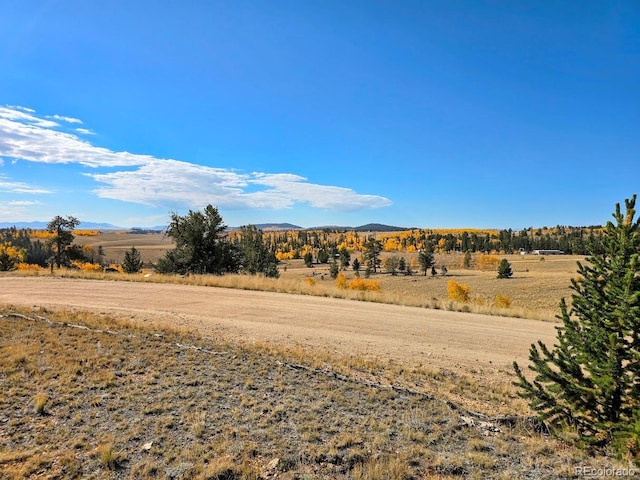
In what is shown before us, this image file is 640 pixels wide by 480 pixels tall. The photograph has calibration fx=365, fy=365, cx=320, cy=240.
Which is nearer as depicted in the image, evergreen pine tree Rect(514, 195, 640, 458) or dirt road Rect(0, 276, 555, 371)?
evergreen pine tree Rect(514, 195, 640, 458)

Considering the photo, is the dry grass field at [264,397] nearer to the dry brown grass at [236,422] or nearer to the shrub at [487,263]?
the dry brown grass at [236,422]

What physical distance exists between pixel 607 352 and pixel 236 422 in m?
5.21

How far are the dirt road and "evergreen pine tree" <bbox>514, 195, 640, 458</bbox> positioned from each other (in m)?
3.74

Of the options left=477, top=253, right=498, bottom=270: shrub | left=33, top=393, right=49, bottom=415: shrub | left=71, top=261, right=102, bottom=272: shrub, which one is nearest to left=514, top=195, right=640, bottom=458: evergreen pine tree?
left=33, top=393, right=49, bottom=415: shrub

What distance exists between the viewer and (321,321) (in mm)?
12359

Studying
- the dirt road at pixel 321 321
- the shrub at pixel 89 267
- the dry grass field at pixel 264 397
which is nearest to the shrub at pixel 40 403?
the dry grass field at pixel 264 397

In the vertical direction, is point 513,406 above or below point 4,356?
below

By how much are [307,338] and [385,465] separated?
19.7 ft

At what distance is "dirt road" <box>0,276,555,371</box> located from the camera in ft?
31.7

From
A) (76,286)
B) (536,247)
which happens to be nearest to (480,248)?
(536,247)

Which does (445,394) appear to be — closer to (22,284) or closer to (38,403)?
(38,403)

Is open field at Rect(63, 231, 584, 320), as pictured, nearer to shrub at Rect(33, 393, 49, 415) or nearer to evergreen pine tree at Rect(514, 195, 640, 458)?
evergreen pine tree at Rect(514, 195, 640, 458)

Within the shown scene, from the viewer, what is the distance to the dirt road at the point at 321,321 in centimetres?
967

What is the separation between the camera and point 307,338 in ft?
34.0
